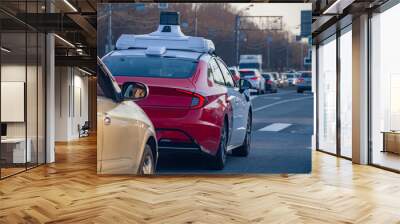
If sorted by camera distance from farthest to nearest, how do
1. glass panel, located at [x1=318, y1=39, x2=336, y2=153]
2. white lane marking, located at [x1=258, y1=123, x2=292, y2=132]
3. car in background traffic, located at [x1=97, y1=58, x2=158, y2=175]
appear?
1. glass panel, located at [x1=318, y1=39, x2=336, y2=153]
2. white lane marking, located at [x1=258, y1=123, x2=292, y2=132]
3. car in background traffic, located at [x1=97, y1=58, x2=158, y2=175]

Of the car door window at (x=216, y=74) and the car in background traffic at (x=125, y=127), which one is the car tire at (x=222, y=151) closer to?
the car door window at (x=216, y=74)

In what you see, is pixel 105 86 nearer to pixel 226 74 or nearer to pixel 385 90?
pixel 226 74

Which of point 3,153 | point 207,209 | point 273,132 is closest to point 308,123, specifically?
point 273,132

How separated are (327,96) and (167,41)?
233 inches

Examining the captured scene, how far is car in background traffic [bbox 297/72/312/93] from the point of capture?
7160 millimetres

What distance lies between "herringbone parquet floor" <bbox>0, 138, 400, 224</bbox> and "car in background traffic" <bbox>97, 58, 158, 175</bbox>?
302 mm

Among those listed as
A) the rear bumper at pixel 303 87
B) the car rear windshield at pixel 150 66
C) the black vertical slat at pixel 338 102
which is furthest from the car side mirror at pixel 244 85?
the black vertical slat at pixel 338 102

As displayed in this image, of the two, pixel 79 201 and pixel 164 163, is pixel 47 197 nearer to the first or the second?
pixel 79 201

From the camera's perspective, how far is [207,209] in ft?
16.1

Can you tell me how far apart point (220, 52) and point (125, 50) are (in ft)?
4.74

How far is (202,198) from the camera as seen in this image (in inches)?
217

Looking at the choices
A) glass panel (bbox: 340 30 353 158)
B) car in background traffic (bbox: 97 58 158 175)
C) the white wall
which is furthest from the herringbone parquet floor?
the white wall

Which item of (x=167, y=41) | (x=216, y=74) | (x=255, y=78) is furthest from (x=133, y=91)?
(x=255, y=78)

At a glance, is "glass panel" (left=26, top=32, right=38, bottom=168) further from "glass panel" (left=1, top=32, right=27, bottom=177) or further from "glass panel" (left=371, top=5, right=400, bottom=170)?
"glass panel" (left=371, top=5, right=400, bottom=170)
